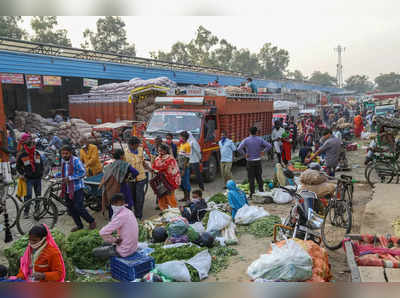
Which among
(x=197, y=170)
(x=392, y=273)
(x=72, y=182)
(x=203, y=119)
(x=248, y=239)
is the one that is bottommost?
(x=248, y=239)

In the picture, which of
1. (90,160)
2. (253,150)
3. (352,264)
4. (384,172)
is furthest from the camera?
(384,172)

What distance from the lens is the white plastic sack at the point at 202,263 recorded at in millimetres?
4436

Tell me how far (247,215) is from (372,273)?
2928mm

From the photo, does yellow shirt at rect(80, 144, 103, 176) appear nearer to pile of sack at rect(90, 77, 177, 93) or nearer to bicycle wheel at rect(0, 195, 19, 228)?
bicycle wheel at rect(0, 195, 19, 228)

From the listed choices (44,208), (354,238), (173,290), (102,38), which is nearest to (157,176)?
(44,208)

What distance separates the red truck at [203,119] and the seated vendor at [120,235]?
535 cm

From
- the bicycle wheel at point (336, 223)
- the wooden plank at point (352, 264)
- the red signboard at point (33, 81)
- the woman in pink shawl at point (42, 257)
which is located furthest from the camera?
the red signboard at point (33, 81)

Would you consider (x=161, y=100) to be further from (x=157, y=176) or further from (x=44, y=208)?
(x=44, y=208)

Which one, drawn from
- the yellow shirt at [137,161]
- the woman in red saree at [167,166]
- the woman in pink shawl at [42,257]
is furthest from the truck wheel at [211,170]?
the woman in pink shawl at [42,257]

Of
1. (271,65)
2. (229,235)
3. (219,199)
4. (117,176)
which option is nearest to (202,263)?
(229,235)

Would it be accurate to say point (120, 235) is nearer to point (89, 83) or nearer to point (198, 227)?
point (198, 227)

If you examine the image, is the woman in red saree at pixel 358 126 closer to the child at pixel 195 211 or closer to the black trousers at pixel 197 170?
the black trousers at pixel 197 170

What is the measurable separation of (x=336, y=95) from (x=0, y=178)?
173ft

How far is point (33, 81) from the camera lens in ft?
55.2
